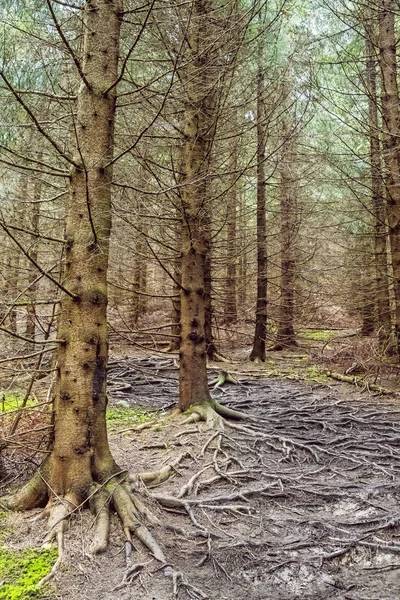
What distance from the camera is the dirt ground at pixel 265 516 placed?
2.80 m

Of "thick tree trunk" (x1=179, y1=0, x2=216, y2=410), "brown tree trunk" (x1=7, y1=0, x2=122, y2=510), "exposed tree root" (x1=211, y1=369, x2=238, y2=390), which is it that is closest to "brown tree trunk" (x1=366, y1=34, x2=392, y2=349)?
"exposed tree root" (x1=211, y1=369, x2=238, y2=390)

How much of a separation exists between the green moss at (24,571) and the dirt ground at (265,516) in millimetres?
89

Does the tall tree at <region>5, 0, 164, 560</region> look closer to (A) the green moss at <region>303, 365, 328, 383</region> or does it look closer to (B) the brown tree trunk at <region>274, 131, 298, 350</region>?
(A) the green moss at <region>303, 365, 328, 383</region>

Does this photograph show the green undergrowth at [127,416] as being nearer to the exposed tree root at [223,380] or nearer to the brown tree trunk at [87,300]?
Result: the exposed tree root at [223,380]

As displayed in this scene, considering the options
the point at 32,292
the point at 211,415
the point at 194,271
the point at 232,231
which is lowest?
the point at 211,415

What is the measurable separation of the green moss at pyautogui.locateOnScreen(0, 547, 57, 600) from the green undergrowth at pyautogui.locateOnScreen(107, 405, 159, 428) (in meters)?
2.93

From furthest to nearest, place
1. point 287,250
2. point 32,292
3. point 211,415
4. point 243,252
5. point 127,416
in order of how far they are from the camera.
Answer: point 287,250
point 243,252
point 127,416
point 211,415
point 32,292

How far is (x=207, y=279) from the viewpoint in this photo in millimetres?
8727

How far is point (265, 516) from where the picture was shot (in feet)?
12.3

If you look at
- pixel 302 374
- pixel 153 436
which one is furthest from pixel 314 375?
pixel 153 436

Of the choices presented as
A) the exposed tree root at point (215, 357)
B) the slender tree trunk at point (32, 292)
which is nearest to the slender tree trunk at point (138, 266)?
the slender tree trunk at point (32, 292)

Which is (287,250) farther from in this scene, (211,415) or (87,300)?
(87,300)

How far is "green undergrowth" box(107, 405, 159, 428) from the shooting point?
600 cm

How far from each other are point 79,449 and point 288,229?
926 cm
